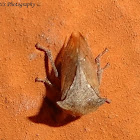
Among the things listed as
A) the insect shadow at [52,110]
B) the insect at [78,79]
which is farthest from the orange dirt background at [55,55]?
the insect at [78,79]

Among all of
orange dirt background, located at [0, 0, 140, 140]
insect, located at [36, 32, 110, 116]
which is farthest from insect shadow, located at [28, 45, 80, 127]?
insect, located at [36, 32, 110, 116]

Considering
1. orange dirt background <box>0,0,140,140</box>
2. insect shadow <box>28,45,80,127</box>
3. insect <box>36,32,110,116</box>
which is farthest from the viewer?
insect shadow <box>28,45,80,127</box>

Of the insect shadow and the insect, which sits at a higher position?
the insect

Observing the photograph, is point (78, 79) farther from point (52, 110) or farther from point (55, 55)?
point (52, 110)

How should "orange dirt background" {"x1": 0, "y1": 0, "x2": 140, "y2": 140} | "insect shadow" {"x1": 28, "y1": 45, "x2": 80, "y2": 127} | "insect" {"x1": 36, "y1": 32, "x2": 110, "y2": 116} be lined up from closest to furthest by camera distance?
1. "insect" {"x1": 36, "y1": 32, "x2": 110, "y2": 116}
2. "orange dirt background" {"x1": 0, "y1": 0, "x2": 140, "y2": 140}
3. "insect shadow" {"x1": 28, "y1": 45, "x2": 80, "y2": 127}

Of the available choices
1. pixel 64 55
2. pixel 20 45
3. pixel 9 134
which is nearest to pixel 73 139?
pixel 9 134

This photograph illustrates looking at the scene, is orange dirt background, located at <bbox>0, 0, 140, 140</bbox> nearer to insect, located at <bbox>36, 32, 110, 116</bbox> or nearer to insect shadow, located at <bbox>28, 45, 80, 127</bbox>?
insect shadow, located at <bbox>28, 45, 80, 127</bbox>

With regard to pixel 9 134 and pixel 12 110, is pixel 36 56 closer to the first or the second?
pixel 12 110
